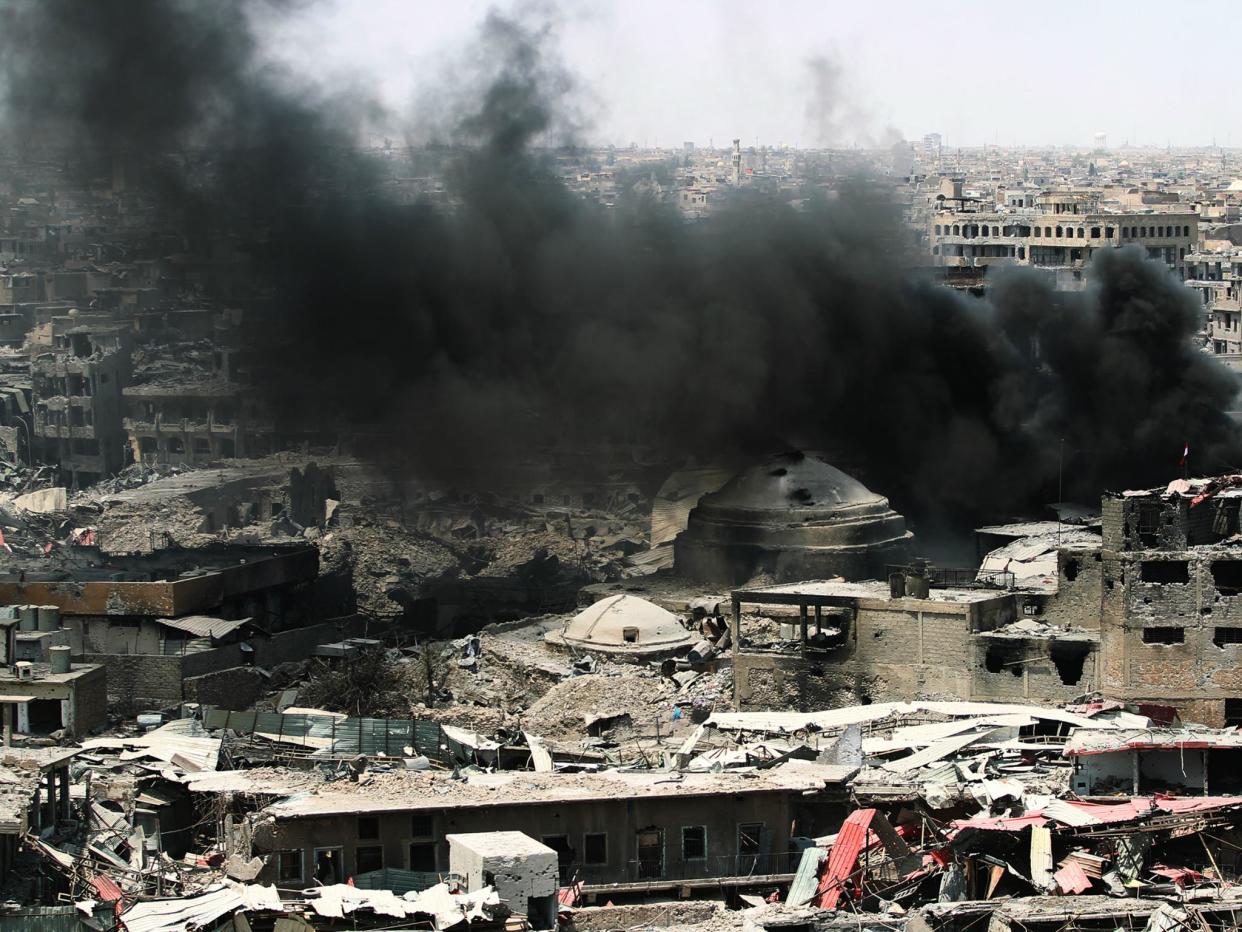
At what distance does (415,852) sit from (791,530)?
23.8m

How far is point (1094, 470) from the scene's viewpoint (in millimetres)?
64188

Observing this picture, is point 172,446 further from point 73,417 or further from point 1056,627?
point 1056,627

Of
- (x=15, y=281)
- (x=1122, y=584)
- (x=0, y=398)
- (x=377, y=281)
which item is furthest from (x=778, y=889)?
(x=15, y=281)

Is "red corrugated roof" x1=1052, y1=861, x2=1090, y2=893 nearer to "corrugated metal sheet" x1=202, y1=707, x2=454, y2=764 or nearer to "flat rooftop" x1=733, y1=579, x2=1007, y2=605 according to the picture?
"corrugated metal sheet" x1=202, y1=707, x2=454, y2=764

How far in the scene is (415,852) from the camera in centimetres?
3053

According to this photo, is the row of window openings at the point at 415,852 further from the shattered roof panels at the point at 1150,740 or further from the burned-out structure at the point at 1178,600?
the burned-out structure at the point at 1178,600

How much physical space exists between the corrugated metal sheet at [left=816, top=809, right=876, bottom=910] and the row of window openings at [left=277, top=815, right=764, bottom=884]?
1058 millimetres

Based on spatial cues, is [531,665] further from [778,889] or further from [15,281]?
[15,281]

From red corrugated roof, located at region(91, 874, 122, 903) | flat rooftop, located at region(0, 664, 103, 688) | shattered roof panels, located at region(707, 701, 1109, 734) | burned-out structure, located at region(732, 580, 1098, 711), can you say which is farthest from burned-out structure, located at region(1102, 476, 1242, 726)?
red corrugated roof, located at region(91, 874, 122, 903)

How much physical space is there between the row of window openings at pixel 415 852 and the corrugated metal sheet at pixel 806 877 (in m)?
0.73

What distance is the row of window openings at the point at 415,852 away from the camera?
30203 millimetres

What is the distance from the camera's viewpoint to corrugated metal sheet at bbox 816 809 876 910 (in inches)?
1185

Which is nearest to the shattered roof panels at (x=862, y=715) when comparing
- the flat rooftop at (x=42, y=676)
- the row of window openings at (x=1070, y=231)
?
the flat rooftop at (x=42, y=676)

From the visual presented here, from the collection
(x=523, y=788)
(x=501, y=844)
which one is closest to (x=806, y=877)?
(x=523, y=788)
